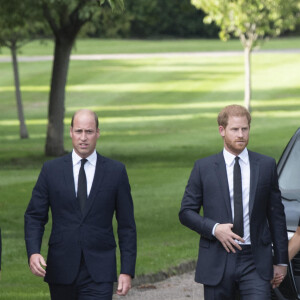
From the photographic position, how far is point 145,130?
35.2 metres

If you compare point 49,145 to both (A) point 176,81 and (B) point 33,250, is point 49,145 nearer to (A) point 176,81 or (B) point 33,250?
(B) point 33,250

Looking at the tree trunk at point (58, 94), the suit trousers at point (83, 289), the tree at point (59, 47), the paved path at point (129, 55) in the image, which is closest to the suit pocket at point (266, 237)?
the suit trousers at point (83, 289)

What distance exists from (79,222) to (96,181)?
27 centimetres

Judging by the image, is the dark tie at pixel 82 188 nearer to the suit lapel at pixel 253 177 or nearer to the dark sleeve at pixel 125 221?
the dark sleeve at pixel 125 221

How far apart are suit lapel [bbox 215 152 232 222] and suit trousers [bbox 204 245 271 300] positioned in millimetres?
261

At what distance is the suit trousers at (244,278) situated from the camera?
6.10m

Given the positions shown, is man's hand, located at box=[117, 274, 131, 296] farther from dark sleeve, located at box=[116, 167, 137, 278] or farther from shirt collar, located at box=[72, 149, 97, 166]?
shirt collar, located at box=[72, 149, 97, 166]

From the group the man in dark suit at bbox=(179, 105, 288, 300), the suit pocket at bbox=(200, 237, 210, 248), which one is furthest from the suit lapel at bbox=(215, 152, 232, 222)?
the suit pocket at bbox=(200, 237, 210, 248)

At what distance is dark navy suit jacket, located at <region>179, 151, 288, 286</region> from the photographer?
6.11 meters

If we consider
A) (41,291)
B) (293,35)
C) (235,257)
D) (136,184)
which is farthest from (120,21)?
(293,35)

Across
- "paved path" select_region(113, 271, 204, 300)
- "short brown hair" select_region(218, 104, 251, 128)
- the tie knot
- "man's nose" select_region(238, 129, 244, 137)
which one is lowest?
"paved path" select_region(113, 271, 204, 300)

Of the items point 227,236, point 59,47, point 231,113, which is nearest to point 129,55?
point 59,47

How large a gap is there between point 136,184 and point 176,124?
59.0 feet

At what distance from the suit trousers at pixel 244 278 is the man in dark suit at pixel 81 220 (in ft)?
1.92
